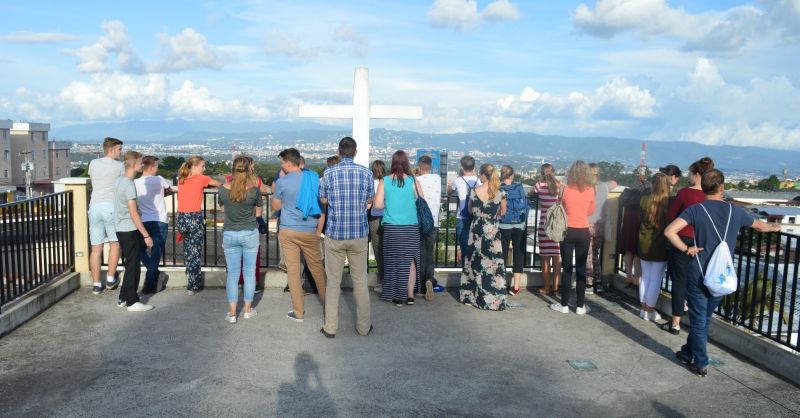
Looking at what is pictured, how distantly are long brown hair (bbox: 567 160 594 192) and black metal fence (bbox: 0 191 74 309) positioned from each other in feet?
19.1

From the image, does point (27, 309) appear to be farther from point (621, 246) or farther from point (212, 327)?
point (621, 246)

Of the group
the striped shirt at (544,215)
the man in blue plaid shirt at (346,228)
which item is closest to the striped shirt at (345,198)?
the man in blue plaid shirt at (346,228)

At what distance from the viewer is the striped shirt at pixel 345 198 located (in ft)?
19.7

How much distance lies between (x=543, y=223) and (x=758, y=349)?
2.89 metres

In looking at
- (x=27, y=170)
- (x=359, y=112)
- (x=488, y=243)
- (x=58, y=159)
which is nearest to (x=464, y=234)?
(x=488, y=243)

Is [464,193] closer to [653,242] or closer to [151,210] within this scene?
[653,242]

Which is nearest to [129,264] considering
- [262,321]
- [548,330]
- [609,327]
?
[262,321]

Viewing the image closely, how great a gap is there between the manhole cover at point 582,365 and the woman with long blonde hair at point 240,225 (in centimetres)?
325

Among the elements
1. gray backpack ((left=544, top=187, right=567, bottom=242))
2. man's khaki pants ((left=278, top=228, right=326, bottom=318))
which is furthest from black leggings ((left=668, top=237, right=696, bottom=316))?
man's khaki pants ((left=278, top=228, right=326, bottom=318))

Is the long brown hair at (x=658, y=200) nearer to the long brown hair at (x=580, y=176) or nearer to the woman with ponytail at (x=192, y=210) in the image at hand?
the long brown hair at (x=580, y=176)

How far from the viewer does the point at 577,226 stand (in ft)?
22.8

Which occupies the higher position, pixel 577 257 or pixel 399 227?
pixel 399 227

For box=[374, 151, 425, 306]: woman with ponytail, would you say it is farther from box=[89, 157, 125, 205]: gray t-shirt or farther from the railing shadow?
box=[89, 157, 125, 205]: gray t-shirt

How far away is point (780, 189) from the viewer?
132 meters
